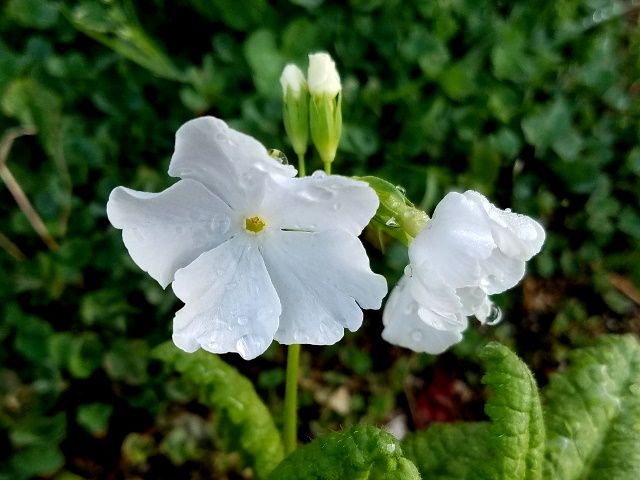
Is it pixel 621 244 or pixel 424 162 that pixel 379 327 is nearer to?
pixel 424 162

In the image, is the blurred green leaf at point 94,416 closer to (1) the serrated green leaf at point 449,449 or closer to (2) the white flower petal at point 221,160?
(1) the serrated green leaf at point 449,449

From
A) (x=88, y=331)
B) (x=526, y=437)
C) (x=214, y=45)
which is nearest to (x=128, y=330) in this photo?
(x=88, y=331)

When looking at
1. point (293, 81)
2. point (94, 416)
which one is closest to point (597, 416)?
point (293, 81)

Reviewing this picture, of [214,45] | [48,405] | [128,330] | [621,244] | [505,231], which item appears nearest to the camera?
[505,231]

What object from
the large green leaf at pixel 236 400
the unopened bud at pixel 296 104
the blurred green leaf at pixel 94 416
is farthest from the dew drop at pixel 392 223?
the blurred green leaf at pixel 94 416

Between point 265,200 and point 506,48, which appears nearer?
point 265,200
